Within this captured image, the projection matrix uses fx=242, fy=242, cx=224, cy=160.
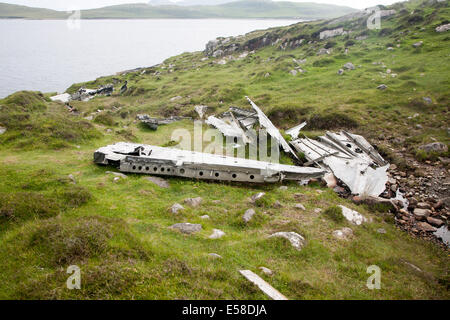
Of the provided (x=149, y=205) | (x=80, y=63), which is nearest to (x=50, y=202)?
(x=149, y=205)

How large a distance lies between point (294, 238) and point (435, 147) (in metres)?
12.1

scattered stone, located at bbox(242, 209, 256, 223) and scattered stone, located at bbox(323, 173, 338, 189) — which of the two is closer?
scattered stone, located at bbox(242, 209, 256, 223)

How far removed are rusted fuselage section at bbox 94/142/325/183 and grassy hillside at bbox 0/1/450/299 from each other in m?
0.46

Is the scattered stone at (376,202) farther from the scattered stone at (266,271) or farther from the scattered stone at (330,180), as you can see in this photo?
the scattered stone at (266,271)

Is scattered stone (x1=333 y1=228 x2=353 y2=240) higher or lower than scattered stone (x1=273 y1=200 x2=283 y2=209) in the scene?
lower

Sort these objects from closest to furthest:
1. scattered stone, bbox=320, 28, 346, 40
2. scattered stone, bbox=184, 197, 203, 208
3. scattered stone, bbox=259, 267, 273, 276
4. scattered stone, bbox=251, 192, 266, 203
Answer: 1. scattered stone, bbox=259, 267, 273, 276
2. scattered stone, bbox=184, 197, 203, 208
3. scattered stone, bbox=251, 192, 266, 203
4. scattered stone, bbox=320, 28, 346, 40

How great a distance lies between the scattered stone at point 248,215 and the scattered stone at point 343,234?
111 inches

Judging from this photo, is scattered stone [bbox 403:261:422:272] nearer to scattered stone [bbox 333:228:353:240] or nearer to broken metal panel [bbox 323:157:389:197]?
scattered stone [bbox 333:228:353:240]

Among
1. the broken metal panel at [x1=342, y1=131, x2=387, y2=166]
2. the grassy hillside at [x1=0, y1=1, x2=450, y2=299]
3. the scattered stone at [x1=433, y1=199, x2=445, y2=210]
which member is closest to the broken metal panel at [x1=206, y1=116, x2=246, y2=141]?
the grassy hillside at [x1=0, y1=1, x2=450, y2=299]

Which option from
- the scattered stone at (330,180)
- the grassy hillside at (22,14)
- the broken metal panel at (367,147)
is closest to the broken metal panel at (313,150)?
the scattered stone at (330,180)

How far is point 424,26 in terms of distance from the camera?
30.8m

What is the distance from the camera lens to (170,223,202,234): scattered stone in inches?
304

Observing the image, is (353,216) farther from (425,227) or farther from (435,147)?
(435,147)

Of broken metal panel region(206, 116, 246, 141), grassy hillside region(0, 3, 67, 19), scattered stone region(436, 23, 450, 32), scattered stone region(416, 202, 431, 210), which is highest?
grassy hillside region(0, 3, 67, 19)
